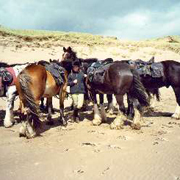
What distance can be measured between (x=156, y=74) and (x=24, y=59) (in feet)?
51.9

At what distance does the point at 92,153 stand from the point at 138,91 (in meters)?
2.82

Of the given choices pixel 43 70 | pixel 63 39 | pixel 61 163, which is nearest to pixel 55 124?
pixel 43 70

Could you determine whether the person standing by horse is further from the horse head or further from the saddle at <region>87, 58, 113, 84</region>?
the saddle at <region>87, 58, 113, 84</region>

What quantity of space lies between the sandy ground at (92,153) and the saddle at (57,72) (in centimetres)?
139

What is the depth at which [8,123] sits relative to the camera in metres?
7.72

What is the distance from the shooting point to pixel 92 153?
502 cm

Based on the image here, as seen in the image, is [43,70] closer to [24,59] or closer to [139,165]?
[139,165]

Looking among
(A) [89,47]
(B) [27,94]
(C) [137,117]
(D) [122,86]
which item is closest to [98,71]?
(D) [122,86]

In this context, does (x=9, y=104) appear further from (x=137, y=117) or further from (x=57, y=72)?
(x=137, y=117)

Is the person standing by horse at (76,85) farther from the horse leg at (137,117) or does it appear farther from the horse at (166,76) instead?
the horse at (166,76)

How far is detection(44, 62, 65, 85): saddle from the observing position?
734 centimetres

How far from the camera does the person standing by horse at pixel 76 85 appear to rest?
27.4 feet

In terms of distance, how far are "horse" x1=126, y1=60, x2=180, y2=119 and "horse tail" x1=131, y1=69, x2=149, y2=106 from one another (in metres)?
1.65

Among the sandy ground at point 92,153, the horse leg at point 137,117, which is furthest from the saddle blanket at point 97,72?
the sandy ground at point 92,153
